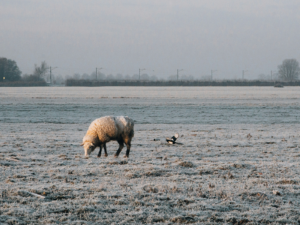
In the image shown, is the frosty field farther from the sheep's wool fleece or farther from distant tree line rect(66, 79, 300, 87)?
distant tree line rect(66, 79, 300, 87)

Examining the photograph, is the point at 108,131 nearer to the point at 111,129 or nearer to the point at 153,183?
the point at 111,129

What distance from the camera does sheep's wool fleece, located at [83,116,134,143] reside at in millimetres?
10789

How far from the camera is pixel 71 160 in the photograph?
10.6 m

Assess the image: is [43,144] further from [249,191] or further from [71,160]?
[249,191]

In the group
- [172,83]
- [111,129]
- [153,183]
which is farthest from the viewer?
[172,83]

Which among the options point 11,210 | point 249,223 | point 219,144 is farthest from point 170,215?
point 219,144

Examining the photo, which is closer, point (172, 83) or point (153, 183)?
point (153, 183)

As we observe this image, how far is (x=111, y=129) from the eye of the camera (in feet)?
35.3

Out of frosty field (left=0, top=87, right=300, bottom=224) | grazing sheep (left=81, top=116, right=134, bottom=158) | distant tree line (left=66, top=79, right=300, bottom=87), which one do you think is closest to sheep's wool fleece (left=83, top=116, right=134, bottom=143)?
grazing sheep (left=81, top=116, right=134, bottom=158)

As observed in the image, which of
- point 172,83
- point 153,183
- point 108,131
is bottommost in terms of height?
point 153,183

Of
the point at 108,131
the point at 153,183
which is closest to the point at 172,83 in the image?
the point at 108,131

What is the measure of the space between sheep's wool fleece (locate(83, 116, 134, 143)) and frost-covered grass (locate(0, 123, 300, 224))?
662mm

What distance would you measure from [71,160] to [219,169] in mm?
4215

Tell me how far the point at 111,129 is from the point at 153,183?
10.5 feet
